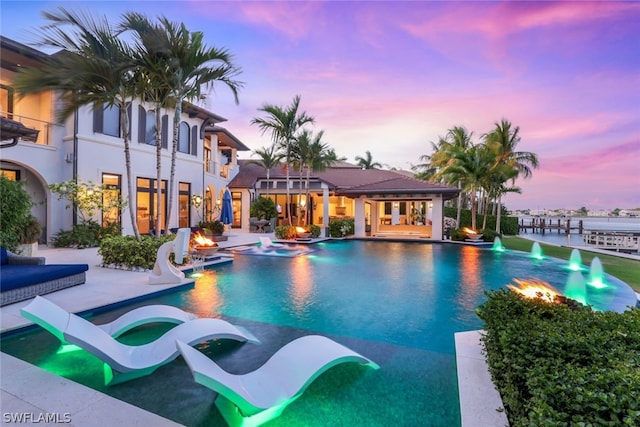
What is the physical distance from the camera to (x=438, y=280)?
9281 mm

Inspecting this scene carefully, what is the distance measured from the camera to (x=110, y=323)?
4980mm

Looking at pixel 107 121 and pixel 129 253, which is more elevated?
pixel 107 121

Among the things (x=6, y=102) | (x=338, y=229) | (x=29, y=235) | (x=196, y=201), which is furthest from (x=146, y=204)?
(x=338, y=229)

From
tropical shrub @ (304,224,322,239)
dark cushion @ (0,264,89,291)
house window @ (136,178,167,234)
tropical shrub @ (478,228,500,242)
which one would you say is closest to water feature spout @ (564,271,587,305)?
dark cushion @ (0,264,89,291)

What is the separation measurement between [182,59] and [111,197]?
8671 mm

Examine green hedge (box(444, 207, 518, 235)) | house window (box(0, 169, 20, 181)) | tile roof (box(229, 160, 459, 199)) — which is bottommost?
green hedge (box(444, 207, 518, 235))

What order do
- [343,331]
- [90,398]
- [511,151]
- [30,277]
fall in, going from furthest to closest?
[511,151] < [30,277] < [343,331] < [90,398]

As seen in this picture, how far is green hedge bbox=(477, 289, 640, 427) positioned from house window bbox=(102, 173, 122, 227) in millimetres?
16043

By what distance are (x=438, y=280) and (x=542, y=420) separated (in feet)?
25.9

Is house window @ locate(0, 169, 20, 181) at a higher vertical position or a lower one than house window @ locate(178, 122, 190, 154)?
lower

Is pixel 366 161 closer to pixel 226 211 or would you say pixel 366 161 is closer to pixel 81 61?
pixel 226 211

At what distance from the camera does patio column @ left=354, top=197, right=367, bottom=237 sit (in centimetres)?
2197

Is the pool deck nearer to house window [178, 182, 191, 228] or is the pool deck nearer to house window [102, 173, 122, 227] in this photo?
house window [102, 173, 122, 227]

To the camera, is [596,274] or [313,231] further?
[313,231]
